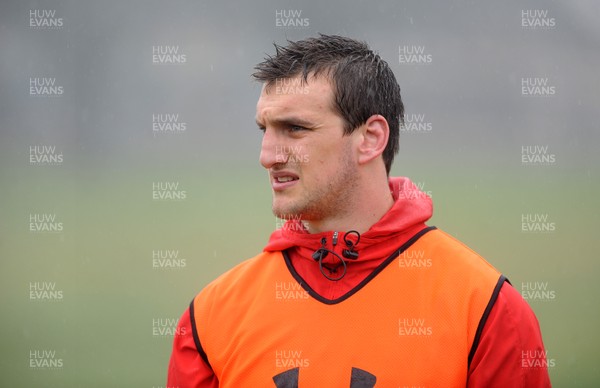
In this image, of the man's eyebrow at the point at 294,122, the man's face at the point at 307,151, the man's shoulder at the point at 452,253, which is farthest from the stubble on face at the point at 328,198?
the man's shoulder at the point at 452,253

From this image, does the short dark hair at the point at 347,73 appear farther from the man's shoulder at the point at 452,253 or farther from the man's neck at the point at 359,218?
the man's shoulder at the point at 452,253

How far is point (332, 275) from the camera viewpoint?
169 centimetres

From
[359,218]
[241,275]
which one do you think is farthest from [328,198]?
[241,275]

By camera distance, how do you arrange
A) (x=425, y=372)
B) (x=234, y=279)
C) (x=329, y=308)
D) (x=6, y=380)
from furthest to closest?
(x=6, y=380) < (x=234, y=279) < (x=329, y=308) < (x=425, y=372)

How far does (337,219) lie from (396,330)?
0.33m

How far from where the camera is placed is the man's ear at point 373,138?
176 cm

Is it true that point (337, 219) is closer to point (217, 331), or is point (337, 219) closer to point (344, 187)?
point (344, 187)

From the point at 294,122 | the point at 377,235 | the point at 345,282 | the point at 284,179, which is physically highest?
the point at 294,122

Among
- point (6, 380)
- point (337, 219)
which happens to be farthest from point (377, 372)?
point (6, 380)

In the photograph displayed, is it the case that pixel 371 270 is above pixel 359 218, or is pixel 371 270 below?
below

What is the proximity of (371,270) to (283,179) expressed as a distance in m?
0.32

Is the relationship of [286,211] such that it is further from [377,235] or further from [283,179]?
[377,235]

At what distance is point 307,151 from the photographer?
1689mm

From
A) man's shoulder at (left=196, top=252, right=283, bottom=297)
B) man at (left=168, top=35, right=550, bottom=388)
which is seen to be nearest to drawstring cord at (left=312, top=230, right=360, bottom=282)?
man at (left=168, top=35, right=550, bottom=388)
